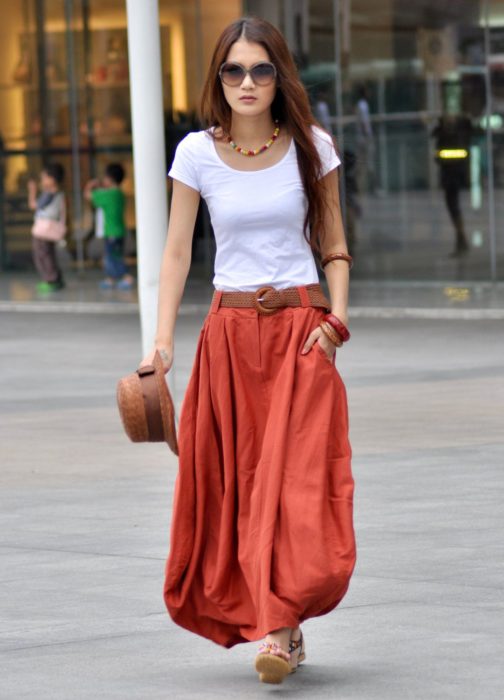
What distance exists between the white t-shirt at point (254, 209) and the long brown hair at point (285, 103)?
1.2 inches

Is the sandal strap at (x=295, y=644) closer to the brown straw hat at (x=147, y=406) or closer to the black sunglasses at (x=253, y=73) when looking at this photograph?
the brown straw hat at (x=147, y=406)

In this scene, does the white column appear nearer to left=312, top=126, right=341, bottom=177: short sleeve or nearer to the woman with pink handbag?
left=312, top=126, right=341, bottom=177: short sleeve

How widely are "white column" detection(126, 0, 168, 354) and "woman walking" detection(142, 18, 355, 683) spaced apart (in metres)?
4.93

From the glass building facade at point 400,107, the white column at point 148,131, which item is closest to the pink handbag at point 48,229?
the glass building facade at point 400,107

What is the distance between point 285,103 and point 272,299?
0.58 metres

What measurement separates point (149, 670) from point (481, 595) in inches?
53.4

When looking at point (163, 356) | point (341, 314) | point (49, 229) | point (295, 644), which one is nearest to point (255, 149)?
point (341, 314)

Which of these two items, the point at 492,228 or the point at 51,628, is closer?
the point at 51,628

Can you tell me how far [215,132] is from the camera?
17.1ft

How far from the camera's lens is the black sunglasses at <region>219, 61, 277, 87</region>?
16.7 ft

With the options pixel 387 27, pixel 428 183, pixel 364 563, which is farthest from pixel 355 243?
pixel 364 563

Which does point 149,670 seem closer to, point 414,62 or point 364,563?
point 364,563

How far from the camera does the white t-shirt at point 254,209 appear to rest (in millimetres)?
5145

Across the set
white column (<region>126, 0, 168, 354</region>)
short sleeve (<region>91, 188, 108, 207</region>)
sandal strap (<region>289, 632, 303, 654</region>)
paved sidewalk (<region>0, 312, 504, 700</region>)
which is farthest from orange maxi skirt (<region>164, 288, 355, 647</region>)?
short sleeve (<region>91, 188, 108, 207</region>)
